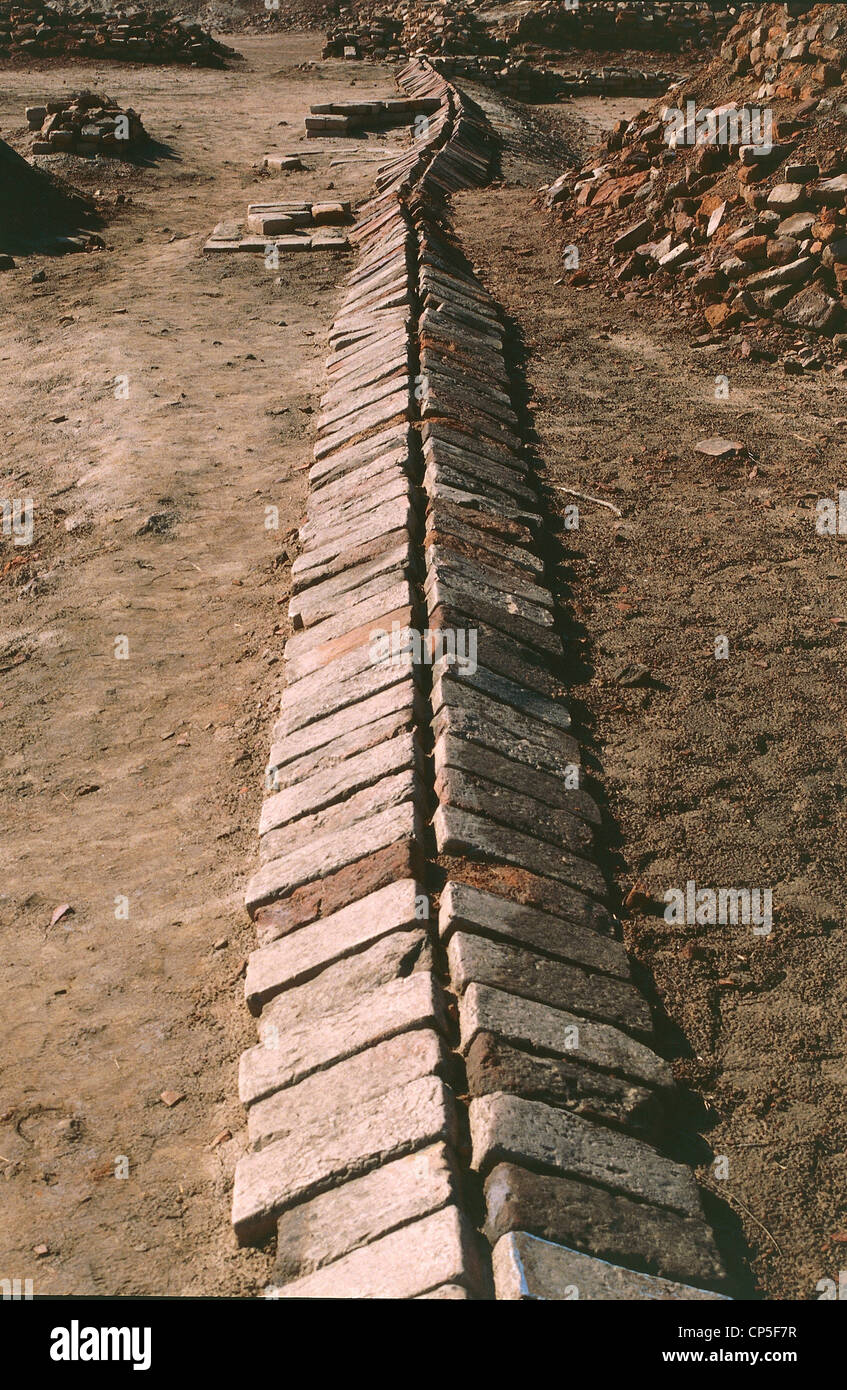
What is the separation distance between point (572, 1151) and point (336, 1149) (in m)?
0.52

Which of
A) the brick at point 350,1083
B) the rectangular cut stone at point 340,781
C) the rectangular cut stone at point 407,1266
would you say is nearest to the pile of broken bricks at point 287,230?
the rectangular cut stone at point 340,781

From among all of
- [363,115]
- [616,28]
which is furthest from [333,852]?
[616,28]

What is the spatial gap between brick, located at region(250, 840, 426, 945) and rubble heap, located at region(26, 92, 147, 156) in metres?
12.7

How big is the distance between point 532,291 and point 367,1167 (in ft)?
23.6

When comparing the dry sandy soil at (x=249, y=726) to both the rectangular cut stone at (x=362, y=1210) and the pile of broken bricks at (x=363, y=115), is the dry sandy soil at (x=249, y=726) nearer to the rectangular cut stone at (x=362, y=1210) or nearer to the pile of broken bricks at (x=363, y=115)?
the rectangular cut stone at (x=362, y=1210)

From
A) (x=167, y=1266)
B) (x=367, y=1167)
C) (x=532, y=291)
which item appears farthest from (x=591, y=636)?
(x=532, y=291)

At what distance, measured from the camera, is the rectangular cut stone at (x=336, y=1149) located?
257cm

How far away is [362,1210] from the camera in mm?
2494

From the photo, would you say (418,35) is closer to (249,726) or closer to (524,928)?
(249,726)

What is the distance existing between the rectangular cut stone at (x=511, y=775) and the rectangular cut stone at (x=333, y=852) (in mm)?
241

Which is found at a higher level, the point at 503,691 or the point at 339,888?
the point at 503,691

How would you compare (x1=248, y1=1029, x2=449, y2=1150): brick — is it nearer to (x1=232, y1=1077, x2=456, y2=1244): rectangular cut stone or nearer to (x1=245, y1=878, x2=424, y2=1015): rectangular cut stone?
(x1=232, y1=1077, x2=456, y2=1244): rectangular cut stone

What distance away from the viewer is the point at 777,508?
5.38m

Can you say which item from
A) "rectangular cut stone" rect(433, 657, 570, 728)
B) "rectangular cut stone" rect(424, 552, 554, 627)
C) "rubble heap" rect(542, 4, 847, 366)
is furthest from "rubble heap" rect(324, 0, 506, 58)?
"rectangular cut stone" rect(433, 657, 570, 728)
